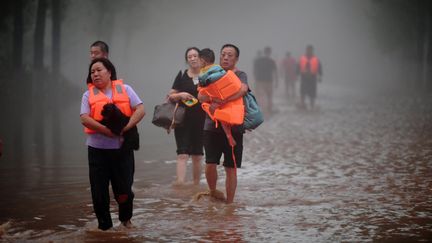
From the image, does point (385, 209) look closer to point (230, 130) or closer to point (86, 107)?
point (230, 130)

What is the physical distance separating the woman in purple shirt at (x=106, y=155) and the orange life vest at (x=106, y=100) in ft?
0.12

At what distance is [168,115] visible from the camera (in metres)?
11.1

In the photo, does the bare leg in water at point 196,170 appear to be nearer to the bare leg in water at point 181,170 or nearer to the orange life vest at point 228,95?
the bare leg in water at point 181,170

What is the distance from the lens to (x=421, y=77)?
44688mm

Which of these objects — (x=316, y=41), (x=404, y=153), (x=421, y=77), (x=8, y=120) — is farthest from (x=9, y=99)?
(x=316, y=41)

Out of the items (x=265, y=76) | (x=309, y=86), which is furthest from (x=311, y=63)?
(x=265, y=76)

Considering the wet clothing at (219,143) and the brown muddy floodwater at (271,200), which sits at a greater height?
the wet clothing at (219,143)

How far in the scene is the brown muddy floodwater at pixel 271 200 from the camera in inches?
328

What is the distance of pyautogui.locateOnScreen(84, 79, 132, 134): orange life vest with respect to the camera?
8.05 metres

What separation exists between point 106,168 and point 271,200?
2726mm

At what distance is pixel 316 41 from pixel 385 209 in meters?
144

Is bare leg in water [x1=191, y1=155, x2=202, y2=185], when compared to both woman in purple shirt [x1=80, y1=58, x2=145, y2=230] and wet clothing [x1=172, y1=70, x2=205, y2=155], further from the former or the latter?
woman in purple shirt [x1=80, y1=58, x2=145, y2=230]

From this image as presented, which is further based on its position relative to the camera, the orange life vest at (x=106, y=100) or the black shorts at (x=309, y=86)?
the black shorts at (x=309, y=86)

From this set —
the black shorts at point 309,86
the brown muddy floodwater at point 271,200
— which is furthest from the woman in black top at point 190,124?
the black shorts at point 309,86
